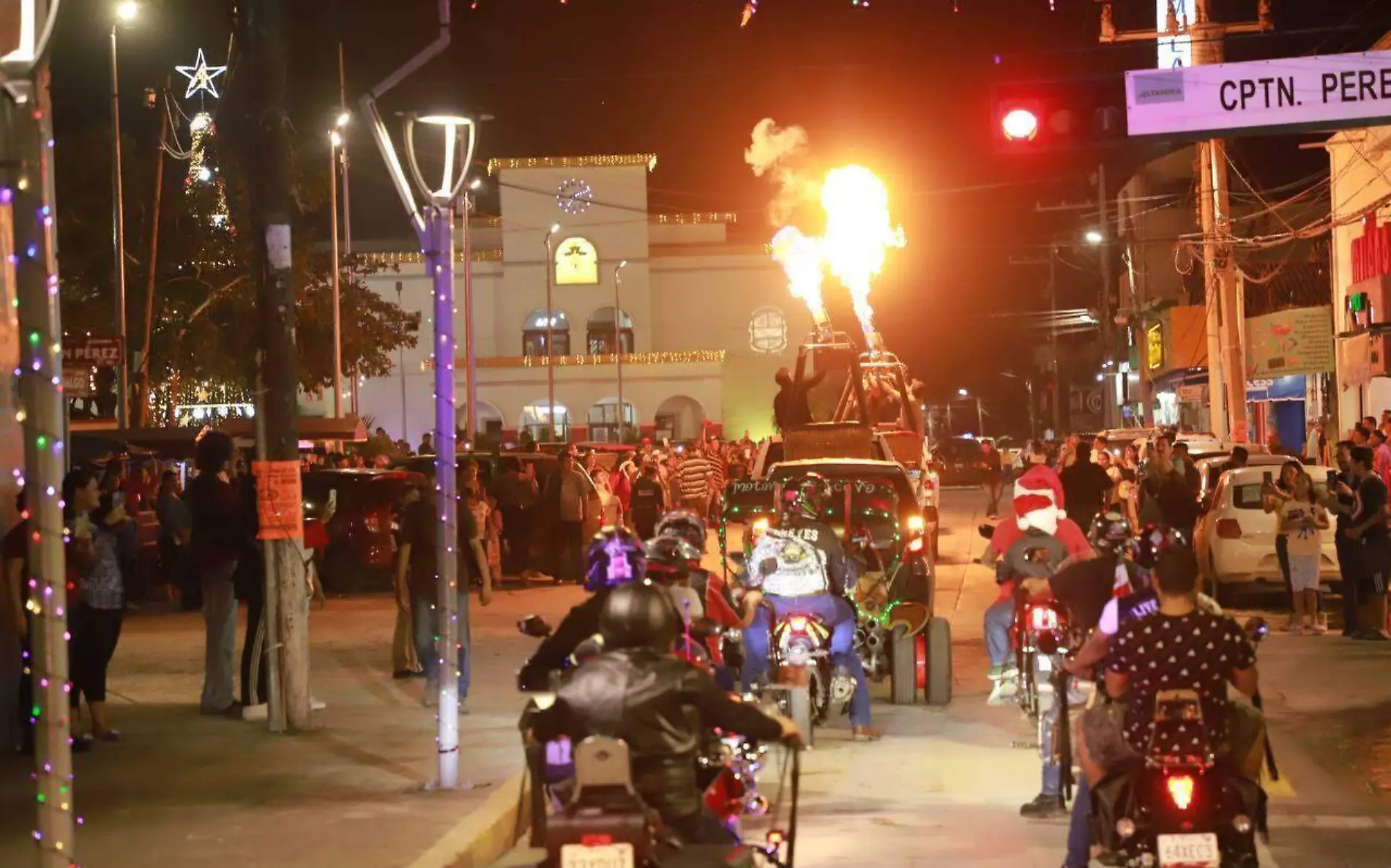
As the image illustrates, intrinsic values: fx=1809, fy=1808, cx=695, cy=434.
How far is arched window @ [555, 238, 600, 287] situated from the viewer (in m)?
70.1

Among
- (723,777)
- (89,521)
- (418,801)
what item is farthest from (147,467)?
(723,777)

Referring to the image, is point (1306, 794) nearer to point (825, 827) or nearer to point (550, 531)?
point (825, 827)

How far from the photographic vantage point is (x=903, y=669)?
13.7m

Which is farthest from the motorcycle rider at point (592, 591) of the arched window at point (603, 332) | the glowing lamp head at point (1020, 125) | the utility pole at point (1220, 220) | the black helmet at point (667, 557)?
the arched window at point (603, 332)

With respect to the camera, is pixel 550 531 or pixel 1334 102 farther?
pixel 550 531

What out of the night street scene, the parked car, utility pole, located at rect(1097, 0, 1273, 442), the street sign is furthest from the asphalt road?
Answer: utility pole, located at rect(1097, 0, 1273, 442)

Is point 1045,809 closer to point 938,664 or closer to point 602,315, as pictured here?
point 938,664

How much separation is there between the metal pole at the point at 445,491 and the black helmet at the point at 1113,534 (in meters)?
3.58

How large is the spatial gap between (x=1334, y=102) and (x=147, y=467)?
23871 millimetres

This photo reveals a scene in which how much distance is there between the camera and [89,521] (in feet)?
39.0

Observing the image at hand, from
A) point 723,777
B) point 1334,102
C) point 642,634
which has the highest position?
point 1334,102

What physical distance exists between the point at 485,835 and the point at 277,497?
4110 millimetres

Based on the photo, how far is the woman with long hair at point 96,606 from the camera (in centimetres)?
1185

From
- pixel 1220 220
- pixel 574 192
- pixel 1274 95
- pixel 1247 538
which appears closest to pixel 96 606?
pixel 1274 95
